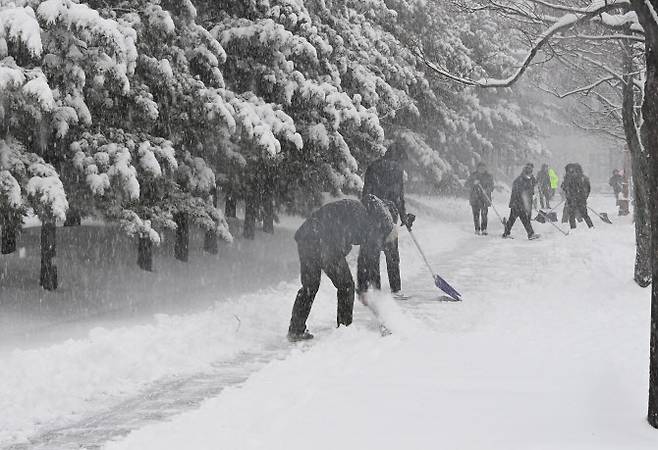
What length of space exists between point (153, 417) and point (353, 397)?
56.3 inches

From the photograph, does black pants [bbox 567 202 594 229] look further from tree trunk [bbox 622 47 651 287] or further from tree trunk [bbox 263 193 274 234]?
tree trunk [bbox 622 47 651 287]

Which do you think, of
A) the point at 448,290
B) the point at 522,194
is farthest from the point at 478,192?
the point at 448,290

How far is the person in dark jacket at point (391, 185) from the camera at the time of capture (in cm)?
1075

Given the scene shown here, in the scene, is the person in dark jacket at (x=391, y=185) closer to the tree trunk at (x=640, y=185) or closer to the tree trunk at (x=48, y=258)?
the tree trunk at (x=640, y=185)

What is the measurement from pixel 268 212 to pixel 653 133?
11989 millimetres

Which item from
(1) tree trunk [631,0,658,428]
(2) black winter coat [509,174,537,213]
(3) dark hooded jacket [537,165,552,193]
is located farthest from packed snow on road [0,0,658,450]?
(3) dark hooded jacket [537,165,552,193]

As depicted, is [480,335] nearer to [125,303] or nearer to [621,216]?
[125,303]

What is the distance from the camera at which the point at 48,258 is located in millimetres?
10250

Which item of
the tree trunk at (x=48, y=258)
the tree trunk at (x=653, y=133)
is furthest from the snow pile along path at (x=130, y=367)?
the tree trunk at (x=653, y=133)

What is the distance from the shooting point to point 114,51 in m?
8.05

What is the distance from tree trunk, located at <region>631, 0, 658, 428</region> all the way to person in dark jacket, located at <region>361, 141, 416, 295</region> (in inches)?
223

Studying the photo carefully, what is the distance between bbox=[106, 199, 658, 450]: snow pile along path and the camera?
471 cm

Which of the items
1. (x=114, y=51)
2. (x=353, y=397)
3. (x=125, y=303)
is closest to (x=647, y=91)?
(x=353, y=397)

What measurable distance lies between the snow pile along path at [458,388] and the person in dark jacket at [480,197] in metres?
10.2
